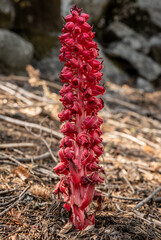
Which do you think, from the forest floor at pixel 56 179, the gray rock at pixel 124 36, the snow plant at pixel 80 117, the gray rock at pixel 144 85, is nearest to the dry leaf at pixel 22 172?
the forest floor at pixel 56 179

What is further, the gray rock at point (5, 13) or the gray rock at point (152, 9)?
the gray rock at point (152, 9)

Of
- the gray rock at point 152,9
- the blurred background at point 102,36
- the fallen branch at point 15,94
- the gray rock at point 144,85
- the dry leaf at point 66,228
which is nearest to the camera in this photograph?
the dry leaf at point 66,228

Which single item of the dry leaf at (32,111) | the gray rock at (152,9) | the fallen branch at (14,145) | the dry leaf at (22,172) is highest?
the gray rock at (152,9)

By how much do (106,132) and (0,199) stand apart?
2.38 m

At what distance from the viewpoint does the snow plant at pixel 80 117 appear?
1481 mm

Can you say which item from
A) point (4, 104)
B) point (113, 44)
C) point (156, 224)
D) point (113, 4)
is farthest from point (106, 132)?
point (113, 4)

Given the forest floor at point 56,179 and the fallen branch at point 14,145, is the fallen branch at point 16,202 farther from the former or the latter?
the fallen branch at point 14,145

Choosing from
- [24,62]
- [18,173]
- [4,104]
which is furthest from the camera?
[24,62]

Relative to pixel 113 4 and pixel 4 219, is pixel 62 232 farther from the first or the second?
pixel 113 4

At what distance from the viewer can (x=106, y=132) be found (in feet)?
12.9

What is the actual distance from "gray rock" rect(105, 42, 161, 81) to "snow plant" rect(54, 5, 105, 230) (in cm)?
752

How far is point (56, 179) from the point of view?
228cm

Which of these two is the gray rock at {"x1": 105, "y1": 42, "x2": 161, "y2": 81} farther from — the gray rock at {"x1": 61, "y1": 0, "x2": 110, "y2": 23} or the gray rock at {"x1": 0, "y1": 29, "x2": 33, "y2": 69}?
the gray rock at {"x1": 0, "y1": 29, "x2": 33, "y2": 69}

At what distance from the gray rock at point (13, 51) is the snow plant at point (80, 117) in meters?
4.51
